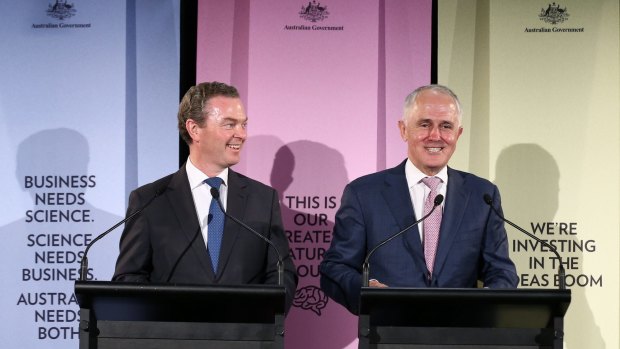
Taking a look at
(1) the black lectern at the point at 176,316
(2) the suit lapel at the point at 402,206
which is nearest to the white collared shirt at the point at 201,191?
(2) the suit lapel at the point at 402,206

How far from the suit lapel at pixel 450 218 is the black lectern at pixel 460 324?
2.78 feet

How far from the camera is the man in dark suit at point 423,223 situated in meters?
3.37

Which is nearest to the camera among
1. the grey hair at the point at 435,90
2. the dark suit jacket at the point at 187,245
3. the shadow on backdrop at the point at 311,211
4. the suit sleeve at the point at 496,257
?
the suit sleeve at the point at 496,257

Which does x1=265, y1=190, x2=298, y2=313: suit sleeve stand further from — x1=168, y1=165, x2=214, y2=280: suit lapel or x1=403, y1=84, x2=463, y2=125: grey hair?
x1=403, y1=84, x2=463, y2=125: grey hair

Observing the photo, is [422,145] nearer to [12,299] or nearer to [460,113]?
[460,113]

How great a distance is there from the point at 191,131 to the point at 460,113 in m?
1.13

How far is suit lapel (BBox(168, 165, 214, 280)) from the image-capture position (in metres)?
3.40

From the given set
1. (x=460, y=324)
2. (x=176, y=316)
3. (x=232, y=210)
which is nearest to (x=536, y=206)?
(x=232, y=210)

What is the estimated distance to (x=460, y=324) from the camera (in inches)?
99.2

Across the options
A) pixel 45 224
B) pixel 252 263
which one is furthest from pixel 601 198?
pixel 45 224

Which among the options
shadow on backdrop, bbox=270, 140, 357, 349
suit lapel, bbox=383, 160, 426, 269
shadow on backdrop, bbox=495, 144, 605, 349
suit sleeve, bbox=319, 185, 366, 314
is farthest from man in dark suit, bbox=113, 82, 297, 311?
shadow on backdrop, bbox=495, 144, 605, 349

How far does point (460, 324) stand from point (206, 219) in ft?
4.44

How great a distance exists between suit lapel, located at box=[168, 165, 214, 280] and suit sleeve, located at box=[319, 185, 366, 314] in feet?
1.55

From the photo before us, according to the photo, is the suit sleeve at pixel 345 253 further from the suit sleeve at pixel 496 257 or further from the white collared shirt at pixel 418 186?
the suit sleeve at pixel 496 257
